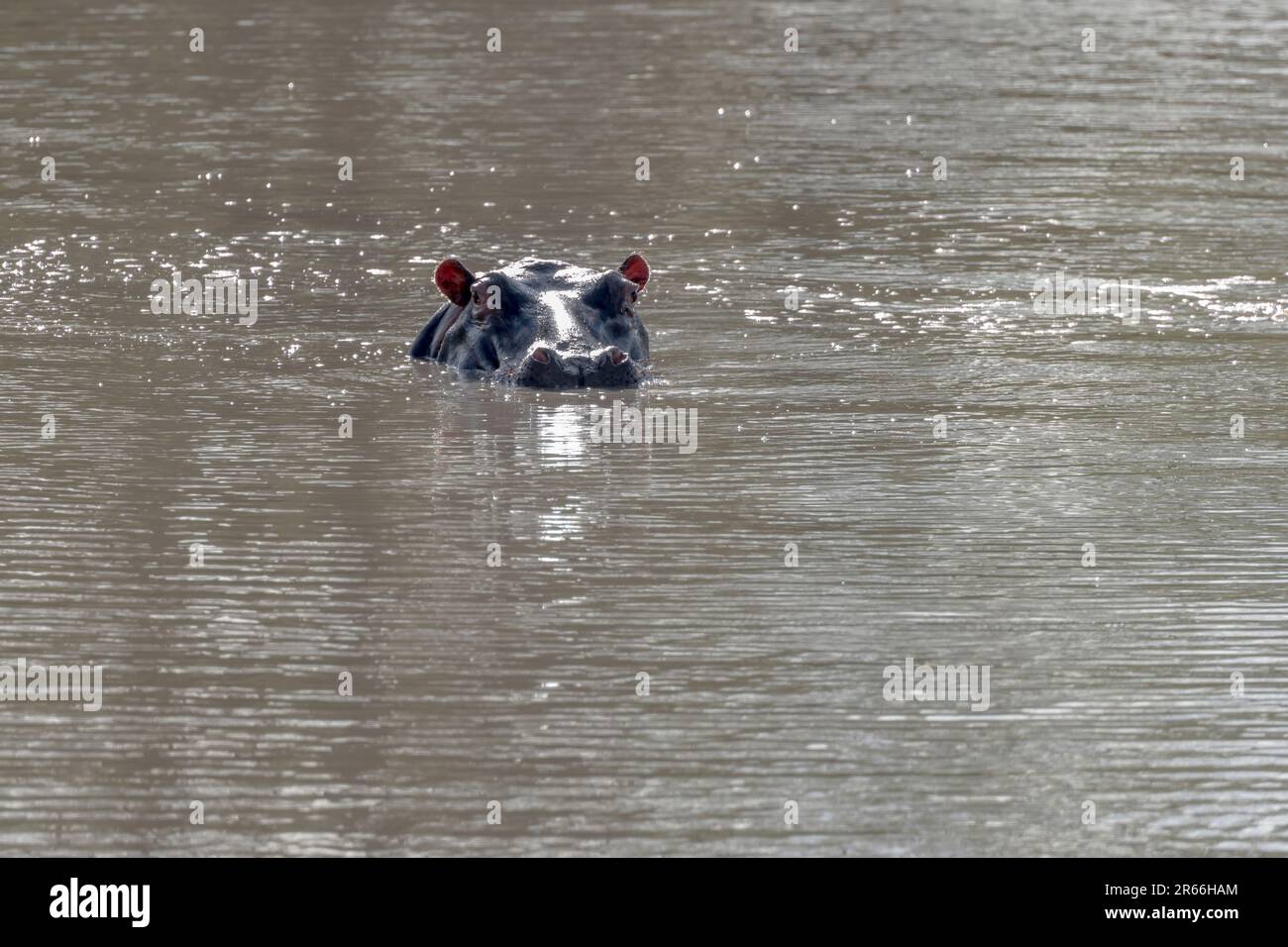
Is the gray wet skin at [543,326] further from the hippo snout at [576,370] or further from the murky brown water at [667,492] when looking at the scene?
the murky brown water at [667,492]

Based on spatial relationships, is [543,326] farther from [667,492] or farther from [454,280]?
[667,492]

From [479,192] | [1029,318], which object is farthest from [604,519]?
[479,192]

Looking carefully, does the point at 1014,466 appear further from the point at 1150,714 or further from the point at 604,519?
the point at 1150,714

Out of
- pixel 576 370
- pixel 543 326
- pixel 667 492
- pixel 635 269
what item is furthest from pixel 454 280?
pixel 667 492

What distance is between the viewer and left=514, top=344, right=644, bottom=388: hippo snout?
1240cm

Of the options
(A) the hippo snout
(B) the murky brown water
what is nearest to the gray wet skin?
(A) the hippo snout

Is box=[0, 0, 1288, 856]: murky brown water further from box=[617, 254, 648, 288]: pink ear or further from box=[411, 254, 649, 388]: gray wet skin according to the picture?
box=[617, 254, 648, 288]: pink ear

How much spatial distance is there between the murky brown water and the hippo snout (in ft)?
0.42

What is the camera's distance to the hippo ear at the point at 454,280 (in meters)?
13.3

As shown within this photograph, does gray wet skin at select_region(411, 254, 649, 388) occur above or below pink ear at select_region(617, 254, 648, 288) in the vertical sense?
below

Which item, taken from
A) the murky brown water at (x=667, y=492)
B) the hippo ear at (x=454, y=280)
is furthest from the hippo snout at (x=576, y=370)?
the hippo ear at (x=454, y=280)

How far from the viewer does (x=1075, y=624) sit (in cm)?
830

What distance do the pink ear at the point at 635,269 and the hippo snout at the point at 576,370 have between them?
3.41 ft

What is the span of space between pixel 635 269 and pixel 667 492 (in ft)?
11.8
